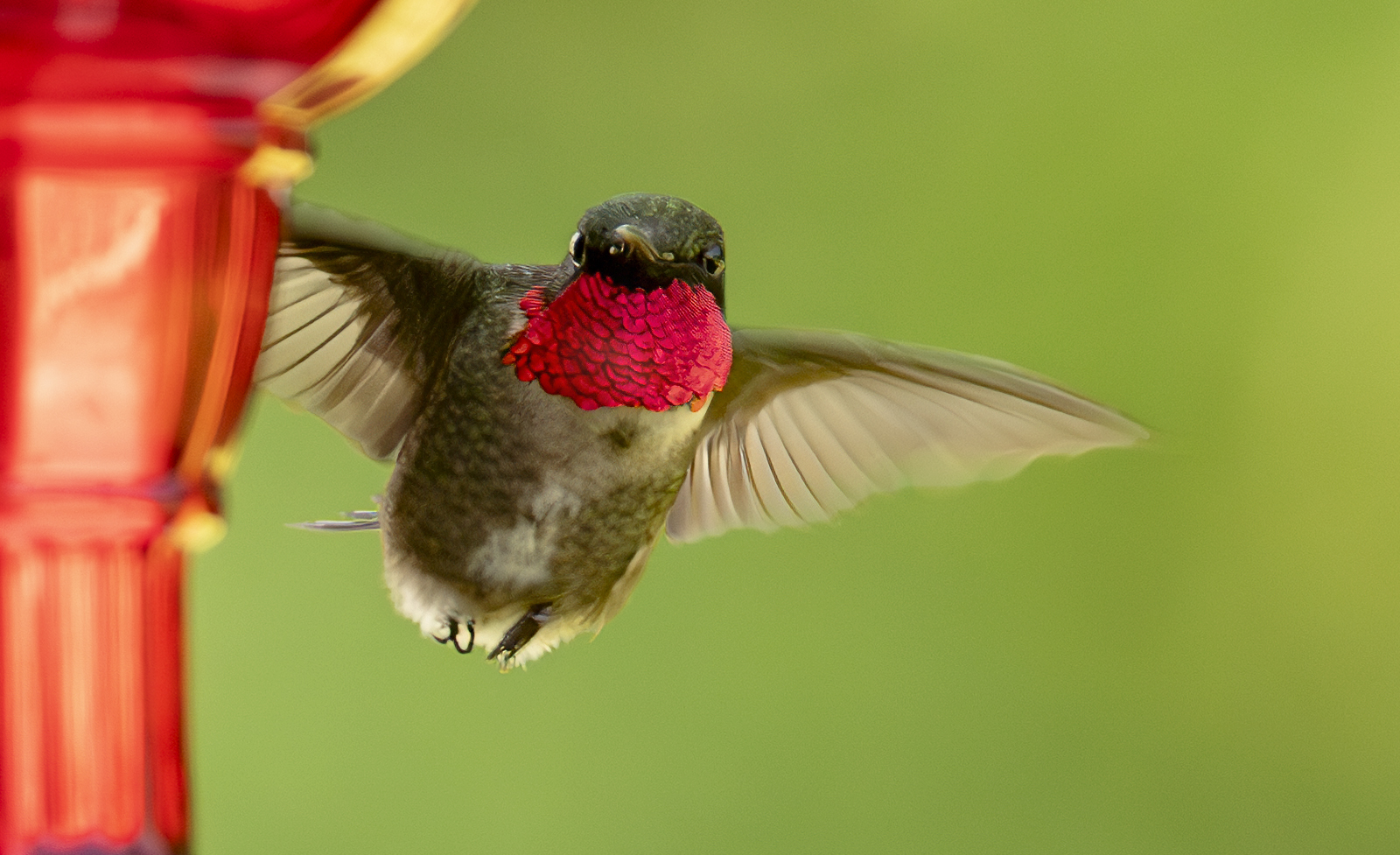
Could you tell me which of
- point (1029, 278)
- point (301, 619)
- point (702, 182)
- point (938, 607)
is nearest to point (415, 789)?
point (301, 619)

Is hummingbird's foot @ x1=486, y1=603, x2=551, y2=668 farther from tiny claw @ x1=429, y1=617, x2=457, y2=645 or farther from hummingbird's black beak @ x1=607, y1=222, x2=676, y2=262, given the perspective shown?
hummingbird's black beak @ x1=607, y1=222, x2=676, y2=262

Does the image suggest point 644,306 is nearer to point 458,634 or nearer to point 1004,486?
point 458,634

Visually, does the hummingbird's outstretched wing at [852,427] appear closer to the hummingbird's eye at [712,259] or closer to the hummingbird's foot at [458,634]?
the hummingbird's eye at [712,259]

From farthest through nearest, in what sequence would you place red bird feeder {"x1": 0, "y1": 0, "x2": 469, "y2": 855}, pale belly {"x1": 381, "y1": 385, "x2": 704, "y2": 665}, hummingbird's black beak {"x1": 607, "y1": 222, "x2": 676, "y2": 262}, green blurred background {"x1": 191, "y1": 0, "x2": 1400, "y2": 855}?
green blurred background {"x1": 191, "y1": 0, "x2": 1400, "y2": 855} < pale belly {"x1": 381, "y1": 385, "x2": 704, "y2": 665} < hummingbird's black beak {"x1": 607, "y1": 222, "x2": 676, "y2": 262} < red bird feeder {"x1": 0, "y1": 0, "x2": 469, "y2": 855}

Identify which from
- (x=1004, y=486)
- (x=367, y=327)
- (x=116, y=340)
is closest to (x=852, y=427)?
(x=367, y=327)

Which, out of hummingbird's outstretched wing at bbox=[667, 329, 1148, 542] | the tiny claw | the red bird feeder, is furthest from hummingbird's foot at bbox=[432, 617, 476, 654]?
the red bird feeder

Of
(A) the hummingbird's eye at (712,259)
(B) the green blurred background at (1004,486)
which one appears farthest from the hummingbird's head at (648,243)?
(B) the green blurred background at (1004,486)

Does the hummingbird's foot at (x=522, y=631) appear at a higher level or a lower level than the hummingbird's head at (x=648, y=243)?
lower
